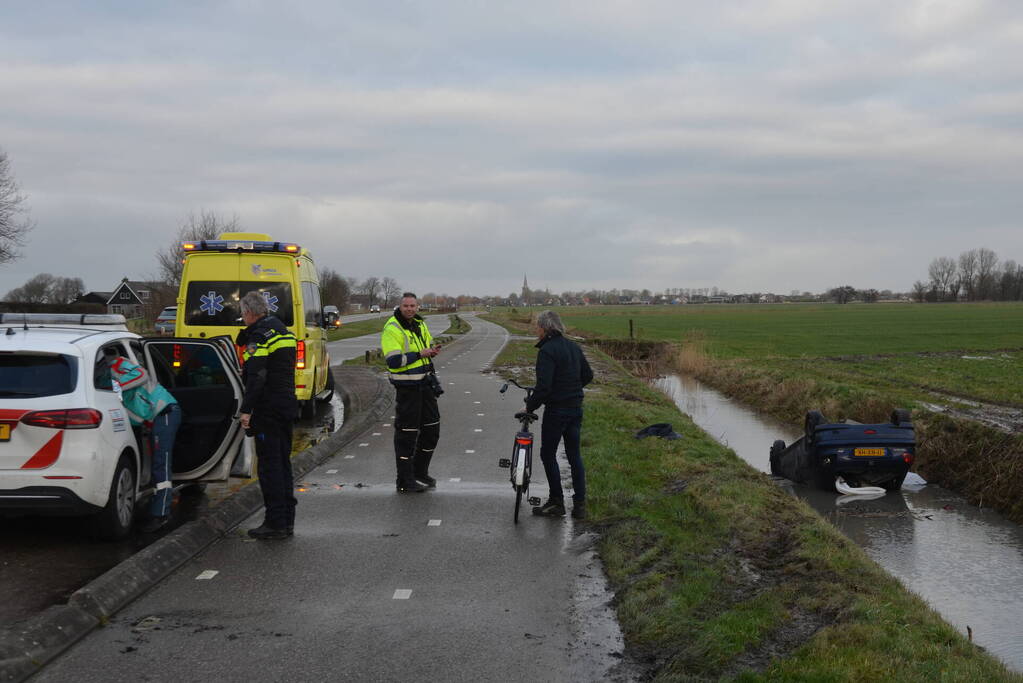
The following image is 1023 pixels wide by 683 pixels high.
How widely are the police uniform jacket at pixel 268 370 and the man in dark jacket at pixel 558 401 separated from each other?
2.13m

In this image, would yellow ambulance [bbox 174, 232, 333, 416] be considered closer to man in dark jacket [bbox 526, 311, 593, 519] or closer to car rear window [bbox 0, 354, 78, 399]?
man in dark jacket [bbox 526, 311, 593, 519]

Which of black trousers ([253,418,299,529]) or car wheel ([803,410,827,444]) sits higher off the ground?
black trousers ([253,418,299,529])

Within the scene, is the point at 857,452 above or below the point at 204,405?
below

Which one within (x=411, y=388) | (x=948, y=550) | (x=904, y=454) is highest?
(x=411, y=388)

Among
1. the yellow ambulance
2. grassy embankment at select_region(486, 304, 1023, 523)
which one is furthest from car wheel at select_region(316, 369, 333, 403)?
grassy embankment at select_region(486, 304, 1023, 523)

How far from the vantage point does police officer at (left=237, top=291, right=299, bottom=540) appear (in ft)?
22.4

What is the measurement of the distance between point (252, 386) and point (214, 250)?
6.35 meters

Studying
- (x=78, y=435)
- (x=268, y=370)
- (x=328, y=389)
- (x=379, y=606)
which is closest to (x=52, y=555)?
(x=78, y=435)

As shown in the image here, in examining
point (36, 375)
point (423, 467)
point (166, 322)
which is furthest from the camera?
point (166, 322)

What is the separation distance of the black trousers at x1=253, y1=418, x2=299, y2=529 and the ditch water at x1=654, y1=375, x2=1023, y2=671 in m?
5.43

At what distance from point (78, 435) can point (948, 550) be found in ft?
29.0

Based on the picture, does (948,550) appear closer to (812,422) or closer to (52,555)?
(812,422)

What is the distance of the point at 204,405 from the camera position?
7.65 m

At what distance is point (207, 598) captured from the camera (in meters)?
5.43
